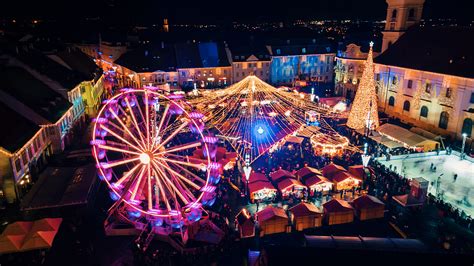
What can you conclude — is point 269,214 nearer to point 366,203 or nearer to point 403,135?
point 366,203

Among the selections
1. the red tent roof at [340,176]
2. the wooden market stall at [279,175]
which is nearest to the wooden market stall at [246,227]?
the wooden market stall at [279,175]

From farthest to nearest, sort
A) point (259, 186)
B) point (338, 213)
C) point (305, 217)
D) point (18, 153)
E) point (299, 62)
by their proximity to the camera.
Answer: point (299, 62) < point (259, 186) < point (18, 153) < point (338, 213) < point (305, 217)

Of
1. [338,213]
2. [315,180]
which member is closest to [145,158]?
[338,213]

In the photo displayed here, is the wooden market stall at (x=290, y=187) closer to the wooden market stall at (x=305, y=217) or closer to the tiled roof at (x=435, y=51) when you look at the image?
the wooden market stall at (x=305, y=217)

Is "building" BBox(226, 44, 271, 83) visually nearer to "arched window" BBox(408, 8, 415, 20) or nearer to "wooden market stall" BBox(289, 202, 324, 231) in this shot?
"arched window" BBox(408, 8, 415, 20)

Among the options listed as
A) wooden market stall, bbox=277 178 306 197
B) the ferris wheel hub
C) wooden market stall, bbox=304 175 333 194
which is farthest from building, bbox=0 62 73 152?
wooden market stall, bbox=304 175 333 194

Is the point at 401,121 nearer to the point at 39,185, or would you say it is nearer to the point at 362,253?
the point at 362,253
